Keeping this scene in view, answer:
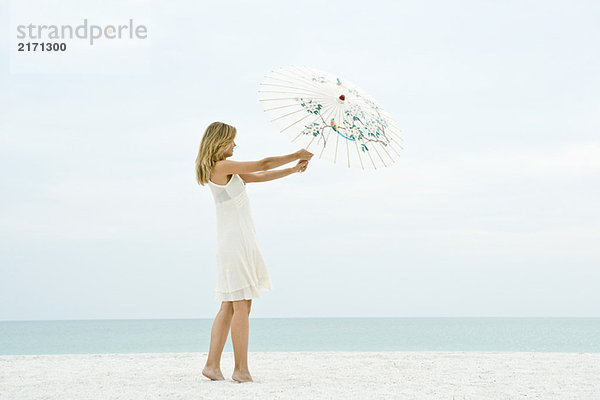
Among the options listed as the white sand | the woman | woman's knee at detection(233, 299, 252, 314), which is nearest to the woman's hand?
the woman

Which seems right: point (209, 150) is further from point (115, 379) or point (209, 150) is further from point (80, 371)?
point (80, 371)

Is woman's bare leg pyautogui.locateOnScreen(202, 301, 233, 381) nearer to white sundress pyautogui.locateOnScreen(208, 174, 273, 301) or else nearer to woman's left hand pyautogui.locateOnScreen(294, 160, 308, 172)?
white sundress pyautogui.locateOnScreen(208, 174, 273, 301)

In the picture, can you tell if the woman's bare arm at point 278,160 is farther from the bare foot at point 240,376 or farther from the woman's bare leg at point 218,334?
the bare foot at point 240,376

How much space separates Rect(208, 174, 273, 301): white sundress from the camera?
4469 mm

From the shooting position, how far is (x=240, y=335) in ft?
14.7

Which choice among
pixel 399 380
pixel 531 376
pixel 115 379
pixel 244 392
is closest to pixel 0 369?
pixel 115 379

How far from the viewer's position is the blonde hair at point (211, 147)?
4438 mm

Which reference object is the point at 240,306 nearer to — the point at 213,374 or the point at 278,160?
the point at 213,374

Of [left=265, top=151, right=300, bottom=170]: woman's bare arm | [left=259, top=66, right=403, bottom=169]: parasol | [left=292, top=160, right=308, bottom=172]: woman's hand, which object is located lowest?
[left=292, top=160, right=308, bottom=172]: woman's hand

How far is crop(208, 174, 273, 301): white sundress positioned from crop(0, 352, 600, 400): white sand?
68cm

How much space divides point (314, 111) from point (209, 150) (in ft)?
2.67

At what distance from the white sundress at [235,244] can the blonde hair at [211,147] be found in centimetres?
12

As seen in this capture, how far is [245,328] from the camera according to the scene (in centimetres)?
452

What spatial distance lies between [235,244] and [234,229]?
0.35ft
